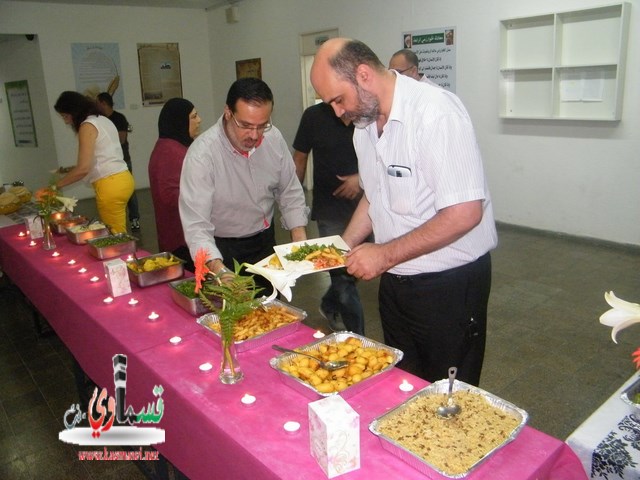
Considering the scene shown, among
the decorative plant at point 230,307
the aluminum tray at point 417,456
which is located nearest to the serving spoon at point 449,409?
the aluminum tray at point 417,456

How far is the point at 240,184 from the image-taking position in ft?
7.24

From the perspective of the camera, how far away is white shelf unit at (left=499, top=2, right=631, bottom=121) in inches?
162

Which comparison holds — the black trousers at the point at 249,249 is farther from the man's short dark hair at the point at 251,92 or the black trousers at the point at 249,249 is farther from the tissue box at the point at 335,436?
the tissue box at the point at 335,436

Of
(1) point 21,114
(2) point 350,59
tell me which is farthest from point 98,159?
(1) point 21,114

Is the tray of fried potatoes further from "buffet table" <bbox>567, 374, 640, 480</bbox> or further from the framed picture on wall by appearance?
the framed picture on wall

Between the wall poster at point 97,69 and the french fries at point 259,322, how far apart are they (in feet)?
22.2

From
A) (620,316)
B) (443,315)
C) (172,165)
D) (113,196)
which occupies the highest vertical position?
(172,165)

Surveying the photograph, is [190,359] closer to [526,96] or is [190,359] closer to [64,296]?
[64,296]

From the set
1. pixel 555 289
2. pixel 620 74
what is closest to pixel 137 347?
pixel 555 289

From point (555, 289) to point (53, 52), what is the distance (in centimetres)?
711

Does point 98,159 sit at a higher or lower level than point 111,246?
higher

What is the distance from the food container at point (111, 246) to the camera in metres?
2.53

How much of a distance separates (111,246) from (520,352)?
2.15m

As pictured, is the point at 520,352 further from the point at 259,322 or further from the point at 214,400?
the point at 214,400
